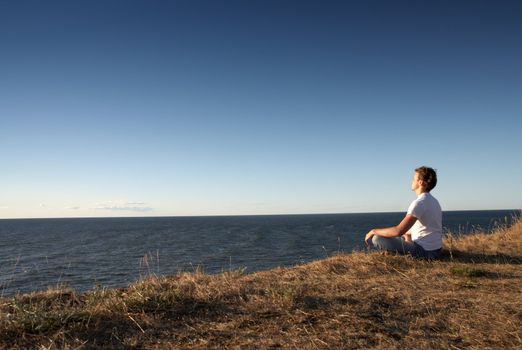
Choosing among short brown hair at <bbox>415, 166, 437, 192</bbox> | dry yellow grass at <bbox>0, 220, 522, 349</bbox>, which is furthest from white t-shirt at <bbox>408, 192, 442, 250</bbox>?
dry yellow grass at <bbox>0, 220, 522, 349</bbox>

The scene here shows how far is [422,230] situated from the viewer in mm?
8320

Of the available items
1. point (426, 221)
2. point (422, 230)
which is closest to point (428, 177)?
point (426, 221)

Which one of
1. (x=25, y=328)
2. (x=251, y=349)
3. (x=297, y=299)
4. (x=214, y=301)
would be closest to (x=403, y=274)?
(x=297, y=299)

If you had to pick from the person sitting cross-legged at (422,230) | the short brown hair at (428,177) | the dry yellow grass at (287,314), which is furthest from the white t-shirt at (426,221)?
the dry yellow grass at (287,314)

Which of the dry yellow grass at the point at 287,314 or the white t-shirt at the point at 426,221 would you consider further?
the white t-shirt at the point at 426,221

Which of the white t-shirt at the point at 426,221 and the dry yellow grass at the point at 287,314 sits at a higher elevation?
the white t-shirt at the point at 426,221

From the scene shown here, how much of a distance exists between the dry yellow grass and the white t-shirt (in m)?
1.18

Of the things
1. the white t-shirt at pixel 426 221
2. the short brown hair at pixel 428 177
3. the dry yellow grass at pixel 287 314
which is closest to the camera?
the dry yellow grass at pixel 287 314

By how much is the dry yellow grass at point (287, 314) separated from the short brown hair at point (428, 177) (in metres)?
1.85

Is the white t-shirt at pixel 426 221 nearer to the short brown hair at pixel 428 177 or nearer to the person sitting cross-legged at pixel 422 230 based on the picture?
the person sitting cross-legged at pixel 422 230

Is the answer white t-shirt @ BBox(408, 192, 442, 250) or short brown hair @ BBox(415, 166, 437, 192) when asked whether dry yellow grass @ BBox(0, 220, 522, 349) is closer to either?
white t-shirt @ BBox(408, 192, 442, 250)

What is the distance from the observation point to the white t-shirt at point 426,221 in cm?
794

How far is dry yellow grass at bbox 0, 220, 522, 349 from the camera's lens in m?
4.21

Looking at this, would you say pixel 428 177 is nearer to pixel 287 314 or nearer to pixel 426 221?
pixel 426 221
